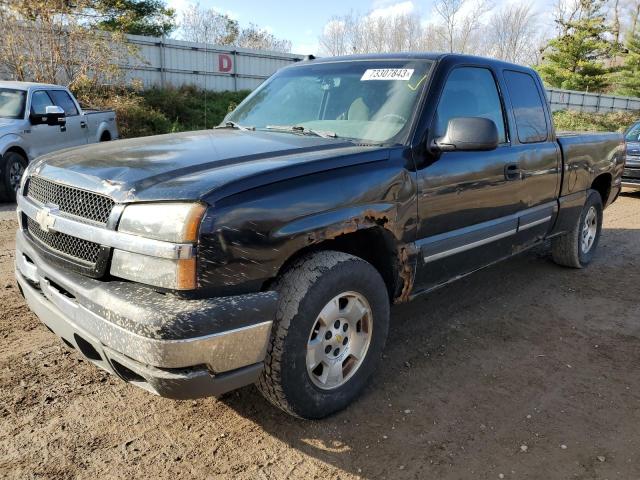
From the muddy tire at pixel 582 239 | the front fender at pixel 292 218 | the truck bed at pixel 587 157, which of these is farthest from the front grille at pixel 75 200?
the muddy tire at pixel 582 239

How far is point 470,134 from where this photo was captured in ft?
10.5

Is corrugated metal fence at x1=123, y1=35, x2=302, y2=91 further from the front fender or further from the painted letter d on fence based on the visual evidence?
the front fender

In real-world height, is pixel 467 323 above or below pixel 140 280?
below

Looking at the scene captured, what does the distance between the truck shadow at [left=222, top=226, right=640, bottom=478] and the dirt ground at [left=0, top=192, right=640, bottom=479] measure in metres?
0.01

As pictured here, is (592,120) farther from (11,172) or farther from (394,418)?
(394,418)

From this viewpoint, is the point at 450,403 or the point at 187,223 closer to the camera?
the point at 187,223

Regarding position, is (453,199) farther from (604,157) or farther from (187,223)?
(604,157)

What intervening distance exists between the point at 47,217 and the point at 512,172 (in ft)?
10.1

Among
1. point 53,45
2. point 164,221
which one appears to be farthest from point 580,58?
point 164,221

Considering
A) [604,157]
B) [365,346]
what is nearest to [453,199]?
[365,346]

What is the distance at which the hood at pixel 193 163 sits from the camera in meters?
2.41

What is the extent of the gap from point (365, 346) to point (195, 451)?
1.04 m

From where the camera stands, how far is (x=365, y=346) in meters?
3.07

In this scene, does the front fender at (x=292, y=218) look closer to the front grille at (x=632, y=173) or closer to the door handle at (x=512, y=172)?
the door handle at (x=512, y=172)
